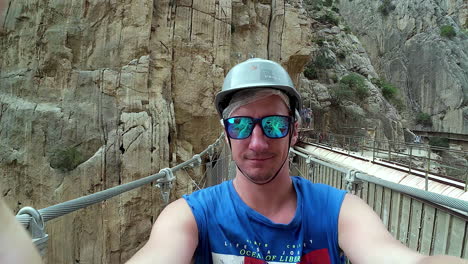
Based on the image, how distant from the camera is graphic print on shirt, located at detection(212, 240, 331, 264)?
46.4 inches

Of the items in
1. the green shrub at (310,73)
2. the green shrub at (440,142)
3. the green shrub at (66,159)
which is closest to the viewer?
the green shrub at (66,159)

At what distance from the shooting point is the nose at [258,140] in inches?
50.4

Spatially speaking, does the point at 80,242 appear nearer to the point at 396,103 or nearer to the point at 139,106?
the point at 139,106

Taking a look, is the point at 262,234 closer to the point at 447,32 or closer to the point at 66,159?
the point at 66,159

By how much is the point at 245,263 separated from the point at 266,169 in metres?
0.39

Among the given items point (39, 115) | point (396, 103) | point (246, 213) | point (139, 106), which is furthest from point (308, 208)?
point (396, 103)

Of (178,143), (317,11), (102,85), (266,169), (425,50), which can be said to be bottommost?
(178,143)

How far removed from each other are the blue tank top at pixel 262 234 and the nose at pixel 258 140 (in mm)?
243

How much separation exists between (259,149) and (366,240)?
0.55 meters

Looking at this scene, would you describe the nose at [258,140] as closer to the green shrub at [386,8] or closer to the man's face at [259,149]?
the man's face at [259,149]

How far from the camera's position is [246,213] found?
1267 mm

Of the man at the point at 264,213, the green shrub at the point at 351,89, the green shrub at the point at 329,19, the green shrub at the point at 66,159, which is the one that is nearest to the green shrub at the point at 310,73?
the green shrub at the point at 351,89

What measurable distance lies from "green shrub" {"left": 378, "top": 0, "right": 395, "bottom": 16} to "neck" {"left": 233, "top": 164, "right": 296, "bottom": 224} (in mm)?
46322

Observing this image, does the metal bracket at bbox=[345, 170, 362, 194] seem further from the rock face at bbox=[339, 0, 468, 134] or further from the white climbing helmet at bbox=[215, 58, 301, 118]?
the rock face at bbox=[339, 0, 468, 134]
